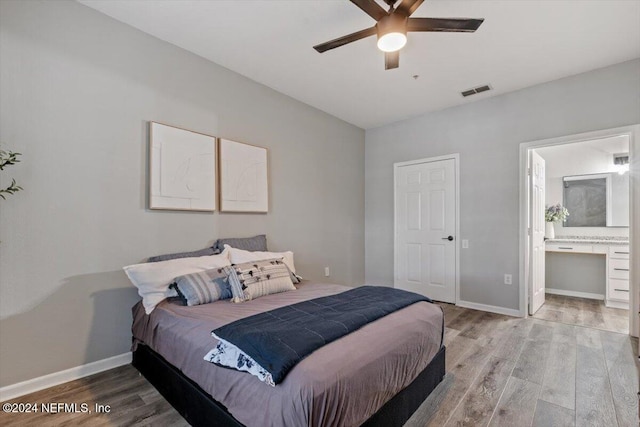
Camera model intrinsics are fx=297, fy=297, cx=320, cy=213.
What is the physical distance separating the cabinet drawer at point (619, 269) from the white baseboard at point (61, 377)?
18.7ft

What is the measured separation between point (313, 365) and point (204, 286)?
128cm

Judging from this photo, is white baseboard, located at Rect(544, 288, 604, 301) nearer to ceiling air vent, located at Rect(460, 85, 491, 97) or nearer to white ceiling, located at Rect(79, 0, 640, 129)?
white ceiling, located at Rect(79, 0, 640, 129)

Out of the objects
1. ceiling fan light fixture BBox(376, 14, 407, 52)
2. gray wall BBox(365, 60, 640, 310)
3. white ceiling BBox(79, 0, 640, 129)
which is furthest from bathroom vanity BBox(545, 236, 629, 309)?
ceiling fan light fixture BBox(376, 14, 407, 52)

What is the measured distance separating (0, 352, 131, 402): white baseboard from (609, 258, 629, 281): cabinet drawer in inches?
224

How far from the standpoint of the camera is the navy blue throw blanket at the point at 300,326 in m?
1.26

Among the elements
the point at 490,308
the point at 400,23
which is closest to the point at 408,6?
the point at 400,23

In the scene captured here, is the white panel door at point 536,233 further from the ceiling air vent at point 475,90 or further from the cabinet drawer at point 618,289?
the ceiling air vent at point 475,90

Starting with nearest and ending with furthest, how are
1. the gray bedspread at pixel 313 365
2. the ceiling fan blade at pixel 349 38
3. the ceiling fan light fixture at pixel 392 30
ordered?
the gray bedspread at pixel 313 365, the ceiling fan light fixture at pixel 392 30, the ceiling fan blade at pixel 349 38

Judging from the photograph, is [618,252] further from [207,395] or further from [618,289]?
[207,395]

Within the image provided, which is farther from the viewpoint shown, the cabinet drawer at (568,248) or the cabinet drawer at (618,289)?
the cabinet drawer at (568,248)

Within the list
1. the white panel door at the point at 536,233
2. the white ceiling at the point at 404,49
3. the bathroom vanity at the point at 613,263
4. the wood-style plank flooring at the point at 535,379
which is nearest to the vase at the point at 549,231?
the bathroom vanity at the point at 613,263

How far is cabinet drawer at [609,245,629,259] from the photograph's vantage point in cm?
392

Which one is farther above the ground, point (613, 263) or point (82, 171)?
point (82, 171)

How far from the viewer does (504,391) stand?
2.02 meters
